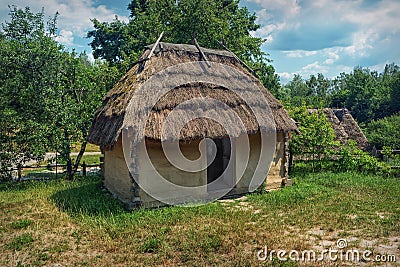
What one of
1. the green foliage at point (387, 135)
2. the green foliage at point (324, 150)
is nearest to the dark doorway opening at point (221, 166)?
the green foliage at point (324, 150)

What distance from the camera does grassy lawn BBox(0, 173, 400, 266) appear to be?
18.8 ft

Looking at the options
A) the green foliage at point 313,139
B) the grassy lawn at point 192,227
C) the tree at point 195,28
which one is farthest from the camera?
the tree at point 195,28

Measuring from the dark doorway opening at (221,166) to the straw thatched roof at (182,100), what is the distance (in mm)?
1463

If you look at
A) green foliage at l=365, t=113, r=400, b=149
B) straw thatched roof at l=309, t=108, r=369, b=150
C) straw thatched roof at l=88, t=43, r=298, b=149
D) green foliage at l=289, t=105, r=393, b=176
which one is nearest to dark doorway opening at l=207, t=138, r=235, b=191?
straw thatched roof at l=88, t=43, r=298, b=149

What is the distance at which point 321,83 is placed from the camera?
54.4 m

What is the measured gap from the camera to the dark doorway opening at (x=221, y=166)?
10.1m

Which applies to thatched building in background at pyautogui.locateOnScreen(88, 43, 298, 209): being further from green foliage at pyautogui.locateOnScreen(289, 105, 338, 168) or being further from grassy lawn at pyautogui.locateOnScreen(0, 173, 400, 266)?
green foliage at pyautogui.locateOnScreen(289, 105, 338, 168)

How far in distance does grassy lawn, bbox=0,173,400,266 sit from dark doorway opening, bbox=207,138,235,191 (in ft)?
3.61

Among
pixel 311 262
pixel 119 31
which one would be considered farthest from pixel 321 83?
pixel 311 262

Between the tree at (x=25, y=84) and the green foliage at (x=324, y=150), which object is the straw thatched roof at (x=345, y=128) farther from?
the tree at (x=25, y=84)

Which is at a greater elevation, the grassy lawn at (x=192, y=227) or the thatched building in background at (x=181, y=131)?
the thatched building in background at (x=181, y=131)

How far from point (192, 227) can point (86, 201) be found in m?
3.61

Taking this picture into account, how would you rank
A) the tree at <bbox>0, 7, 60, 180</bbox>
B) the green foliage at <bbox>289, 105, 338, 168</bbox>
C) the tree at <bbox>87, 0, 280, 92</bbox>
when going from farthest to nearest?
the tree at <bbox>87, 0, 280, 92</bbox> < the green foliage at <bbox>289, 105, 338, 168</bbox> < the tree at <bbox>0, 7, 60, 180</bbox>

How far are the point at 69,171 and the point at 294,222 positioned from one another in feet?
29.8
